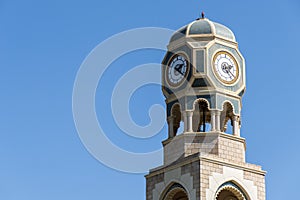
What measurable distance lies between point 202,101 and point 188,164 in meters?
4.63

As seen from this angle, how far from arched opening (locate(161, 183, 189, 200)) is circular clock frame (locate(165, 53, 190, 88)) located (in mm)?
6293

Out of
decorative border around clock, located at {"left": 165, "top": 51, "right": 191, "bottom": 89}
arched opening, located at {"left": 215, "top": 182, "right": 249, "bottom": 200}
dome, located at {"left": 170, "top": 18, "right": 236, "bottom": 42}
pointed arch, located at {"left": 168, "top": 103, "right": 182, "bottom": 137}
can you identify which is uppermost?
dome, located at {"left": 170, "top": 18, "right": 236, "bottom": 42}

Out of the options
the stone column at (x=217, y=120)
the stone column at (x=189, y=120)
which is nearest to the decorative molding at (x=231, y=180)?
the stone column at (x=217, y=120)

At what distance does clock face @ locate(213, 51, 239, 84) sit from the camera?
5903cm

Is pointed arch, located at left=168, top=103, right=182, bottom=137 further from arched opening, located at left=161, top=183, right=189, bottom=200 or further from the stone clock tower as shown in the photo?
arched opening, located at left=161, top=183, right=189, bottom=200

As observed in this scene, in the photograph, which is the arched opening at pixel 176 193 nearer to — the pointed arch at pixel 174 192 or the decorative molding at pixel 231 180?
the pointed arch at pixel 174 192

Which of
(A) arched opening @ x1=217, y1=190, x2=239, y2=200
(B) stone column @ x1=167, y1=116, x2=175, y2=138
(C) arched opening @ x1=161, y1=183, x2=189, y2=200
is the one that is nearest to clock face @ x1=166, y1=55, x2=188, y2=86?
(B) stone column @ x1=167, y1=116, x2=175, y2=138

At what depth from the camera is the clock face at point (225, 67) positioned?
194 ft

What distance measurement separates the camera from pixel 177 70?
59.8 metres

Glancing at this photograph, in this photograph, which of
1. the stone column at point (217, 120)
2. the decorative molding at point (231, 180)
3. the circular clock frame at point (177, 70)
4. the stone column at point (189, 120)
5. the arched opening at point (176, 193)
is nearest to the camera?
the decorative molding at point (231, 180)

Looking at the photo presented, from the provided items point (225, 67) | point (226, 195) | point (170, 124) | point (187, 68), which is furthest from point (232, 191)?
point (187, 68)

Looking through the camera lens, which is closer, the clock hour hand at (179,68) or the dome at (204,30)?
the clock hour hand at (179,68)

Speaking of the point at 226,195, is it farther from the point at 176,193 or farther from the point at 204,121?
the point at 204,121

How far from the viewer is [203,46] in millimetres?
58875
